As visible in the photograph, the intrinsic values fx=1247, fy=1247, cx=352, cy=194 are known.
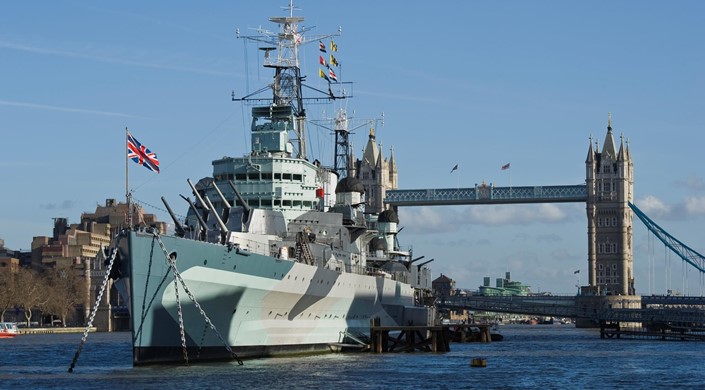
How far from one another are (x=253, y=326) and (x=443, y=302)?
254ft

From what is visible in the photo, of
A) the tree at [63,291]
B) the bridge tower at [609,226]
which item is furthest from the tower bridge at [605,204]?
the tree at [63,291]

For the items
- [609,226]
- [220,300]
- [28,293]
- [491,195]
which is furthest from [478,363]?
[609,226]

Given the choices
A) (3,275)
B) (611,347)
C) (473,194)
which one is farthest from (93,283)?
(611,347)

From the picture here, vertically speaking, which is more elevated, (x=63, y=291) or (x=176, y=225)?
(x=176, y=225)

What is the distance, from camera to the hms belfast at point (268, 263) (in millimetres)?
44875

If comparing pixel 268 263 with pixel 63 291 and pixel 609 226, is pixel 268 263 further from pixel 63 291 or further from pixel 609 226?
pixel 609 226

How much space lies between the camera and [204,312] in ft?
151

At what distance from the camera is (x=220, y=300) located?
46.8 m

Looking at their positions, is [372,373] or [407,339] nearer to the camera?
[372,373]

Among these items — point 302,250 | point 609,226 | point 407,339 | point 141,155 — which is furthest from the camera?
point 609,226

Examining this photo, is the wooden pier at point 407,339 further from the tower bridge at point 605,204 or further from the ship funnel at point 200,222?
the tower bridge at point 605,204

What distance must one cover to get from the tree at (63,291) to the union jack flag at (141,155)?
10057 cm

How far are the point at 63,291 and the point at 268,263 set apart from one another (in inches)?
4238

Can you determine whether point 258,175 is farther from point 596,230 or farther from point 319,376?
point 596,230
